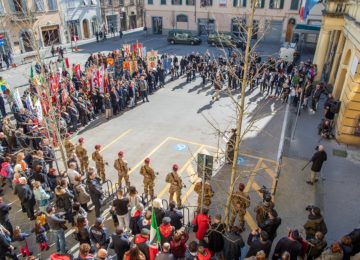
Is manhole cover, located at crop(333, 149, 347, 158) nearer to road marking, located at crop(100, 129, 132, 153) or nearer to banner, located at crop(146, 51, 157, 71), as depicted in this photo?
road marking, located at crop(100, 129, 132, 153)

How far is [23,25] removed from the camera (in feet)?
108

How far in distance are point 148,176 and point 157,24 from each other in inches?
1623

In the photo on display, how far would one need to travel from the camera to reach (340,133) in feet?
48.3

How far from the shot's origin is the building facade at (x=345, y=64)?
13.7 metres

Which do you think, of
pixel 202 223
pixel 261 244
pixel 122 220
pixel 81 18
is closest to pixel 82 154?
pixel 122 220

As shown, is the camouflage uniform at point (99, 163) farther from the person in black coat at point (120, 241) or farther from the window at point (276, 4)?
the window at point (276, 4)

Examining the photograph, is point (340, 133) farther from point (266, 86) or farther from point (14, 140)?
point (14, 140)

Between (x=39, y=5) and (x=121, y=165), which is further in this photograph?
(x=39, y=5)

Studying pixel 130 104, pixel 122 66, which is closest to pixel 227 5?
pixel 122 66

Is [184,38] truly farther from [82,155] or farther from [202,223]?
[202,223]

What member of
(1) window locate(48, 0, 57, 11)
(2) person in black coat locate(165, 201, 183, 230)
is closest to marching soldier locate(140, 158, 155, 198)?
(2) person in black coat locate(165, 201, 183, 230)

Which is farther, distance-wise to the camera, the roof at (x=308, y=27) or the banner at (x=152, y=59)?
the roof at (x=308, y=27)

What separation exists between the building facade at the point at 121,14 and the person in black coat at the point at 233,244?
144ft

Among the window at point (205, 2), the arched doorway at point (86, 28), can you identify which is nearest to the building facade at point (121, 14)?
the arched doorway at point (86, 28)
